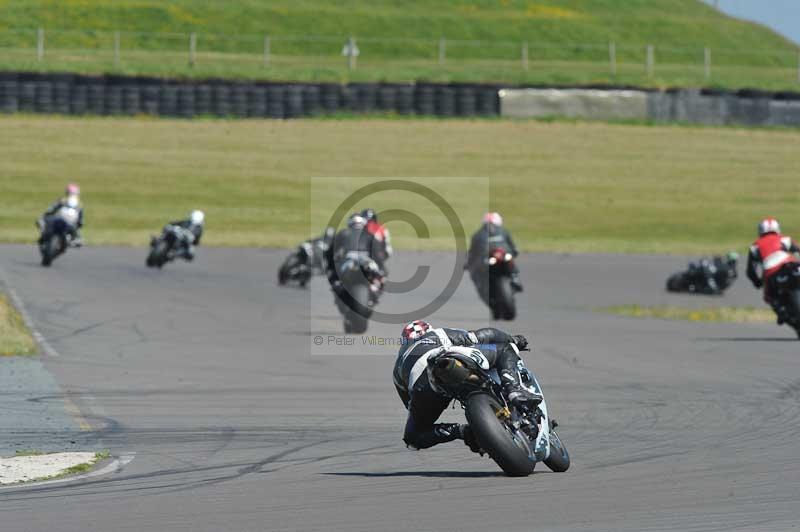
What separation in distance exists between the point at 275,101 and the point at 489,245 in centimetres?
2292

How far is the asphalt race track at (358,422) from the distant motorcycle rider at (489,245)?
693 mm

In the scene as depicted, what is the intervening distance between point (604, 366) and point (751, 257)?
13.0ft

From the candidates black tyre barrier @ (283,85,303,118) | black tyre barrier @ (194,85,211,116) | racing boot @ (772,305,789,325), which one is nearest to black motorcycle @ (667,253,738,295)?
racing boot @ (772,305,789,325)

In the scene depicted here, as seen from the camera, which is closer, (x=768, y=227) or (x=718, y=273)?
(x=768, y=227)

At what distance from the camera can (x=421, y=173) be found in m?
42.1

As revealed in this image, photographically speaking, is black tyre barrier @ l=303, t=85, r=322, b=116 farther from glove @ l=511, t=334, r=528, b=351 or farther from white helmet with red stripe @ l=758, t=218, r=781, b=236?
glove @ l=511, t=334, r=528, b=351

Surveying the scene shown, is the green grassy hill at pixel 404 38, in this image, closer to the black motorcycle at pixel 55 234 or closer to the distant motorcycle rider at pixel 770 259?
the black motorcycle at pixel 55 234

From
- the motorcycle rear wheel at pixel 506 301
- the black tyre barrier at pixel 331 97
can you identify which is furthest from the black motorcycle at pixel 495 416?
the black tyre barrier at pixel 331 97

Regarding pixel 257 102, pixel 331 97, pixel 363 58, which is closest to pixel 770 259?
pixel 257 102

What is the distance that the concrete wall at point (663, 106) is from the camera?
151 ft

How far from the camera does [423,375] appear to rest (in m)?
9.17

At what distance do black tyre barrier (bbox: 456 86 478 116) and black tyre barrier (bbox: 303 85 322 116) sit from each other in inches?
163

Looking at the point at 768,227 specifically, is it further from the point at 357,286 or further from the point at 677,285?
the point at 677,285

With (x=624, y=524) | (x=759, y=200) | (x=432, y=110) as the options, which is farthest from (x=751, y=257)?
(x=432, y=110)
